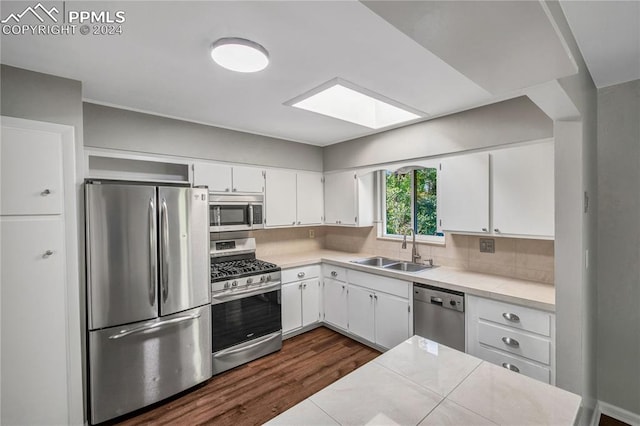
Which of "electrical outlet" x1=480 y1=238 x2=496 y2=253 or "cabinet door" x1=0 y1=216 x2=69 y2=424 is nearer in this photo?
"cabinet door" x1=0 y1=216 x2=69 y2=424

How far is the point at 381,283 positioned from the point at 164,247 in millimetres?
2112

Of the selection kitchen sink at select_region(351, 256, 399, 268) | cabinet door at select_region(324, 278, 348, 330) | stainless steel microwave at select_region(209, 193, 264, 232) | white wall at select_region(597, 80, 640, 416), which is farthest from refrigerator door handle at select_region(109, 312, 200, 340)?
white wall at select_region(597, 80, 640, 416)

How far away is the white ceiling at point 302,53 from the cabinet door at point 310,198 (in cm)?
141

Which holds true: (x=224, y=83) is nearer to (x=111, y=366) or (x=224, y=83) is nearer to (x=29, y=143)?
(x=29, y=143)

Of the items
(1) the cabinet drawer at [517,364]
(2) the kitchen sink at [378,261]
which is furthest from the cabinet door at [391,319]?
(1) the cabinet drawer at [517,364]

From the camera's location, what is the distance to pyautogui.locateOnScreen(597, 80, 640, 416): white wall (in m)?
2.12

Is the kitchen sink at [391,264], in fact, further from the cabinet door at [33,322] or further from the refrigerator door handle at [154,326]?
the cabinet door at [33,322]

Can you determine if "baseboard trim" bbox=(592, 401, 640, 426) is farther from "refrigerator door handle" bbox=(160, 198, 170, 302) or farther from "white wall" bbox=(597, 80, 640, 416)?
"refrigerator door handle" bbox=(160, 198, 170, 302)

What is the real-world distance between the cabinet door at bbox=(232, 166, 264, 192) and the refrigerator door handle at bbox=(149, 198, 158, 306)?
111 centimetres

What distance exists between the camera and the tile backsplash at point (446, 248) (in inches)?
97.8

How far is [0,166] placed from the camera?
5.63 ft

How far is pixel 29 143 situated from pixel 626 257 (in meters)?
4.28

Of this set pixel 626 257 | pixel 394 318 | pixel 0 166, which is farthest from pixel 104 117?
pixel 626 257

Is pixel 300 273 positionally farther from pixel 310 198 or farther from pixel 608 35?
pixel 608 35
